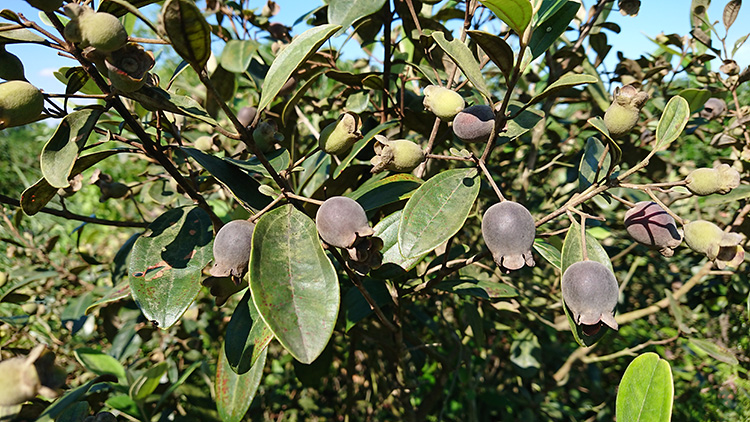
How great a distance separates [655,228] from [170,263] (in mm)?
732

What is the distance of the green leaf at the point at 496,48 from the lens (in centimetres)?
58

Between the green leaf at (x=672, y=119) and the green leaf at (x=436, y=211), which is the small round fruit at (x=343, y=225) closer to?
the green leaf at (x=436, y=211)

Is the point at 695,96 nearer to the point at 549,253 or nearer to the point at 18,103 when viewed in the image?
the point at 549,253

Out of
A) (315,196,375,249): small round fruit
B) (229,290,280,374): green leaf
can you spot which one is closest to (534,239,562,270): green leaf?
(315,196,375,249): small round fruit

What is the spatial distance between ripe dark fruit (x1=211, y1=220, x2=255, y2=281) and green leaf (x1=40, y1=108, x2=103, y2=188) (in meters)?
0.21

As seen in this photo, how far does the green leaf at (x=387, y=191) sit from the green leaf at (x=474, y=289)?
0.25 m

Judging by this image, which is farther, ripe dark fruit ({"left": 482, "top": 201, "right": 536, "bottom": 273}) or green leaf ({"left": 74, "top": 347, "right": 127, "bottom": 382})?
green leaf ({"left": 74, "top": 347, "right": 127, "bottom": 382})

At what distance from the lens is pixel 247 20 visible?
1.46 meters

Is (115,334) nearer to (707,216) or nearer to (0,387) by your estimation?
(0,387)

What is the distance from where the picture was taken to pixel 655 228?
679 millimetres

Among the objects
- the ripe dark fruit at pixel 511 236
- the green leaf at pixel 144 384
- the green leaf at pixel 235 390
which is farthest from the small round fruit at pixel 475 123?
the green leaf at pixel 144 384

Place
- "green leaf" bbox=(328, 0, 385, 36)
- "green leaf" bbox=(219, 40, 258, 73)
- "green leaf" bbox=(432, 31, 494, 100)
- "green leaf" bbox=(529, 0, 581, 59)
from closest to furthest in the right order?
"green leaf" bbox=(432, 31, 494, 100), "green leaf" bbox=(529, 0, 581, 59), "green leaf" bbox=(328, 0, 385, 36), "green leaf" bbox=(219, 40, 258, 73)

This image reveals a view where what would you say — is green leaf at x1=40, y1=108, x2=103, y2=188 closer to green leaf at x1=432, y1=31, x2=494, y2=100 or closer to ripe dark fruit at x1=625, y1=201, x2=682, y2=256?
green leaf at x1=432, y1=31, x2=494, y2=100

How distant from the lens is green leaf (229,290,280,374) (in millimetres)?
715
